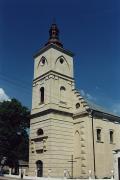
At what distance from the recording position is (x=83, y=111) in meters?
39.0

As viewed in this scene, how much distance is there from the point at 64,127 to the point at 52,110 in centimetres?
290

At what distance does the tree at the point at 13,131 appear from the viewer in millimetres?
43409

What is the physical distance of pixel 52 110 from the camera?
38125 millimetres

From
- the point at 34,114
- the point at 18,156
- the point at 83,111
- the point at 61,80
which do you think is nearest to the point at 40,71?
the point at 61,80

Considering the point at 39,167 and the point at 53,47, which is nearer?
the point at 39,167

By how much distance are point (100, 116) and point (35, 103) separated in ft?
31.4

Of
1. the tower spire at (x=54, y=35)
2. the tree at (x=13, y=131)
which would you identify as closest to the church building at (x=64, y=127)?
the tower spire at (x=54, y=35)

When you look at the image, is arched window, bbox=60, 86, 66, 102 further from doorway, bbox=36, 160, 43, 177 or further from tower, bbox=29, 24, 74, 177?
doorway, bbox=36, 160, 43, 177

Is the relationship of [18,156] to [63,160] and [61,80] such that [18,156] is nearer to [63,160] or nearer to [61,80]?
[63,160]

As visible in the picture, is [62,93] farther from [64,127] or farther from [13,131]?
[13,131]

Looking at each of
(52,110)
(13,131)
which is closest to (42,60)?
(52,110)

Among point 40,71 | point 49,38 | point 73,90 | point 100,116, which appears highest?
point 49,38

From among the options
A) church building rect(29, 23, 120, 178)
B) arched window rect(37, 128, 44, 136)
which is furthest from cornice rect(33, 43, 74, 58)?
arched window rect(37, 128, 44, 136)

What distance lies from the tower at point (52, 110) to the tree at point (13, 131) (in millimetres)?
4632
